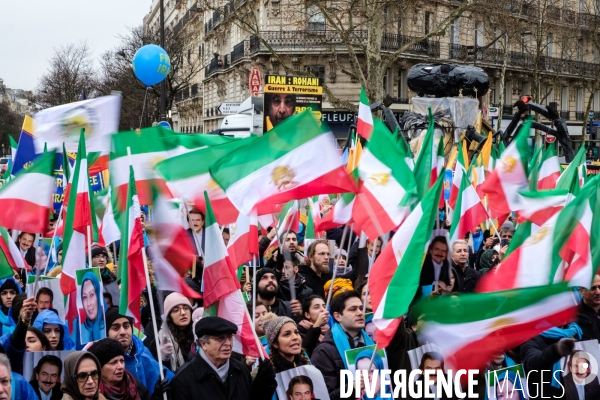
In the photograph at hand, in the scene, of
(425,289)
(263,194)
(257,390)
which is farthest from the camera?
(425,289)

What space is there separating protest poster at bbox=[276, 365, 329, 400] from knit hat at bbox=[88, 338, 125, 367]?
88 cm

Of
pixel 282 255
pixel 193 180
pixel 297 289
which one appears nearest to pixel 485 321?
pixel 193 180

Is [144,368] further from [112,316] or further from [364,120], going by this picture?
[364,120]

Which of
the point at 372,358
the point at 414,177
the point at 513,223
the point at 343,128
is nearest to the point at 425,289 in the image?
the point at 414,177

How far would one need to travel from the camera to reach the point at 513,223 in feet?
33.7

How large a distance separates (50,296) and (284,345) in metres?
2.20

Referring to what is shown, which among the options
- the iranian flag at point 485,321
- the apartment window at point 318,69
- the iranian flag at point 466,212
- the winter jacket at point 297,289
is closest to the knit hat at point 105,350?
the iranian flag at point 485,321

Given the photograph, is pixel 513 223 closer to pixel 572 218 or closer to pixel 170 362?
pixel 572 218

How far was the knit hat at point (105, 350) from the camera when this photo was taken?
4426 mm

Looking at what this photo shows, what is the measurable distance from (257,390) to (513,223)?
643cm

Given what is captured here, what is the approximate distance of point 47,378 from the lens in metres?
4.89

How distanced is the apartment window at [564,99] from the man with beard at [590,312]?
45984 millimetres

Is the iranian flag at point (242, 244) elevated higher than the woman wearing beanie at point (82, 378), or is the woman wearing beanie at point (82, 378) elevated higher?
the iranian flag at point (242, 244)

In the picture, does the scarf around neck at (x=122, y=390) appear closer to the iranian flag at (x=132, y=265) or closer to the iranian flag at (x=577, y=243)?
the iranian flag at (x=132, y=265)
